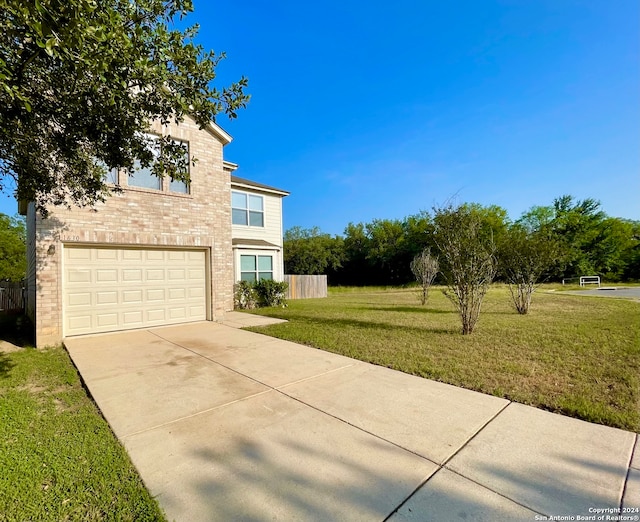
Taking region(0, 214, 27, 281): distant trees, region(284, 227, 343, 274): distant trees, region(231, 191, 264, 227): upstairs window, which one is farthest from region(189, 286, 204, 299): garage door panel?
region(284, 227, 343, 274): distant trees

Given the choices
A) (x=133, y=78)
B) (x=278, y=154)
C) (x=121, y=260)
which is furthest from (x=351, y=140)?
(x=133, y=78)

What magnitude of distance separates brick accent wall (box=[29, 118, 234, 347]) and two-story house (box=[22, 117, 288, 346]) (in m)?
0.02

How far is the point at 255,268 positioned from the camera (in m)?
14.4

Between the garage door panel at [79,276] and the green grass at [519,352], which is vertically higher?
the garage door panel at [79,276]

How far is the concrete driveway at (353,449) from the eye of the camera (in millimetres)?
2023

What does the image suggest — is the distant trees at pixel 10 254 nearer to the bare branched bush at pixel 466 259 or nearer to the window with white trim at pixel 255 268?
the window with white trim at pixel 255 268

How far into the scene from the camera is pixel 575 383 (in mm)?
4074

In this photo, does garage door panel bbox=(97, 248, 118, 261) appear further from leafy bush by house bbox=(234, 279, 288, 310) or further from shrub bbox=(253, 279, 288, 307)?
shrub bbox=(253, 279, 288, 307)

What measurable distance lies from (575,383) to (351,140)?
52.1 ft

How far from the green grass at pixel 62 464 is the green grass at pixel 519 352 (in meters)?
3.71

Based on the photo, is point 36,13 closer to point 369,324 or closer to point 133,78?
point 133,78

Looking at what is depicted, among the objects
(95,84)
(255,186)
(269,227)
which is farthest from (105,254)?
(269,227)

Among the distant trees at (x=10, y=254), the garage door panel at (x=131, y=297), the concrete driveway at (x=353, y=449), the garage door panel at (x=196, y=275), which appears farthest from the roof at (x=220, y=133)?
the distant trees at (x=10, y=254)

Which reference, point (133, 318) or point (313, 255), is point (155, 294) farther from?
point (313, 255)
